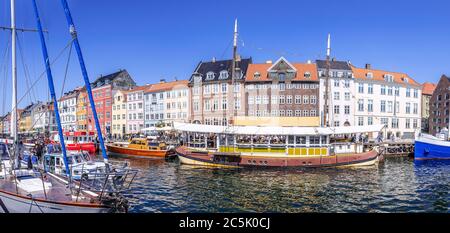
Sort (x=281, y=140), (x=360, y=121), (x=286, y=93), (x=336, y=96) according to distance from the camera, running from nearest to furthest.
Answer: (x=286, y=93)
(x=360, y=121)
(x=281, y=140)
(x=336, y=96)

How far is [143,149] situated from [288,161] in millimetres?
11696

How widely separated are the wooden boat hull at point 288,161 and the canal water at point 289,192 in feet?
3.80

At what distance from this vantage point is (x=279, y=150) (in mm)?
19766

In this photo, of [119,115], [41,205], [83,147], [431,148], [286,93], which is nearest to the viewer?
[41,205]

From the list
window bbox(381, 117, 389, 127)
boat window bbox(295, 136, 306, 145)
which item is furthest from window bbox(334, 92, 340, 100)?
window bbox(381, 117, 389, 127)

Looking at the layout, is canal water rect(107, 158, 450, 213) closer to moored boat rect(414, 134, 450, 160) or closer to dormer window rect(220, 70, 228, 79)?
dormer window rect(220, 70, 228, 79)

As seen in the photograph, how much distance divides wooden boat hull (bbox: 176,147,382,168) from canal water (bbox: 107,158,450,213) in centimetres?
116

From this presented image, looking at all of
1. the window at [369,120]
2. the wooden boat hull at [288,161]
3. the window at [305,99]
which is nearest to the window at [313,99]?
the window at [305,99]

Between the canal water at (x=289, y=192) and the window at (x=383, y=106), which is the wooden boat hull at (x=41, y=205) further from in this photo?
the window at (x=383, y=106)

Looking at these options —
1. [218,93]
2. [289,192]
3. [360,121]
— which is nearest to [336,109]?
[360,121]

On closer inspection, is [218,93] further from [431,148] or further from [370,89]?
[431,148]
